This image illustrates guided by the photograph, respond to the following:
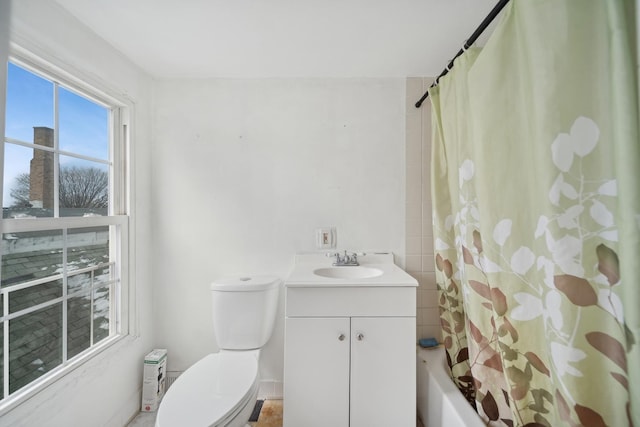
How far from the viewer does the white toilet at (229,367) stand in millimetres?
974

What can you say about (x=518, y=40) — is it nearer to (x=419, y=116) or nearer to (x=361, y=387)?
(x=419, y=116)

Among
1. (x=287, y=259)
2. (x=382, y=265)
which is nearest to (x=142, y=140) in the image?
(x=287, y=259)

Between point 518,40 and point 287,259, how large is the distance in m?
1.49

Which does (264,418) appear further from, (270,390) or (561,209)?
(561,209)

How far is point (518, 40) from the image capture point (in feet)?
2.65

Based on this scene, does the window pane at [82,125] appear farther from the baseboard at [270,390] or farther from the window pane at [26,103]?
the baseboard at [270,390]

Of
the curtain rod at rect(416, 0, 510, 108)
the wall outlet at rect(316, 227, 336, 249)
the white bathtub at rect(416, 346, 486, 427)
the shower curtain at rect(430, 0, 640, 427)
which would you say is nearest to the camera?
the shower curtain at rect(430, 0, 640, 427)

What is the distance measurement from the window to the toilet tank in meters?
0.59

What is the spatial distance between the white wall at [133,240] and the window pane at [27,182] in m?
0.39

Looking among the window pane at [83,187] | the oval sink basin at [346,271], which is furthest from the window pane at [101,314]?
the oval sink basin at [346,271]

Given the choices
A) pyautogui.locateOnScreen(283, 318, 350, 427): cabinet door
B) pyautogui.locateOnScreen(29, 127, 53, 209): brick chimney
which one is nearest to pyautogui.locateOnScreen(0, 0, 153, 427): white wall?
pyautogui.locateOnScreen(29, 127, 53, 209): brick chimney

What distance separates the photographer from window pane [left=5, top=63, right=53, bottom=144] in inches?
40.6

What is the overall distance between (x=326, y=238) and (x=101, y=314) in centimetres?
134

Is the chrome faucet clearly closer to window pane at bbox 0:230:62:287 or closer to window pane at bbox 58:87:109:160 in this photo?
window pane at bbox 0:230:62:287
